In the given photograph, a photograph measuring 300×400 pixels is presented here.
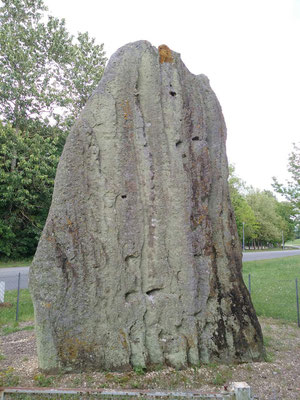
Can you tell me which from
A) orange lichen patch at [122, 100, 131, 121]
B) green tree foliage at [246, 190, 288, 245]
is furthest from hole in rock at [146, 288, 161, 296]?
green tree foliage at [246, 190, 288, 245]

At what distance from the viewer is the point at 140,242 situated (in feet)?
20.2

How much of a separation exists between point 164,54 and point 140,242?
150 inches

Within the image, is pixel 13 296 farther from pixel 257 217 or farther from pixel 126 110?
pixel 257 217

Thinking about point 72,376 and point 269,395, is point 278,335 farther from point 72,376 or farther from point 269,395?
point 72,376

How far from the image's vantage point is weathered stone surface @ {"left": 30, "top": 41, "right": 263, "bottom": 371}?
19.0 ft

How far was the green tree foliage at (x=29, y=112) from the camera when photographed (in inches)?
896

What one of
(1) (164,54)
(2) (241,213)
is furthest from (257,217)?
Answer: (1) (164,54)

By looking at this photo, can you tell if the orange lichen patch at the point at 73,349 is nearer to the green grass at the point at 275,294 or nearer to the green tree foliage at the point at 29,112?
the green grass at the point at 275,294

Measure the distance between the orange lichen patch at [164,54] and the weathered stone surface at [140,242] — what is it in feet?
0.09

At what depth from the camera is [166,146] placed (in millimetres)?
6562

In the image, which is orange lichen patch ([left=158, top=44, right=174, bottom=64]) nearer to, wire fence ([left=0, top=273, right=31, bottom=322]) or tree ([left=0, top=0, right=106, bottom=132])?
wire fence ([left=0, top=273, right=31, bottom=322])

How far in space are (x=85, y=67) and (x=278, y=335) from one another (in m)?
24.6

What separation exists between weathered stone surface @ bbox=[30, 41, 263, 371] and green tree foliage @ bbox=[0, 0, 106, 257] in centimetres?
1720

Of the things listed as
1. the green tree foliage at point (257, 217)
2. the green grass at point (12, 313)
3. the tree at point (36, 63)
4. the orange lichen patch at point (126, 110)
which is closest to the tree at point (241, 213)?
the green tree foliage at point (257, 217)
